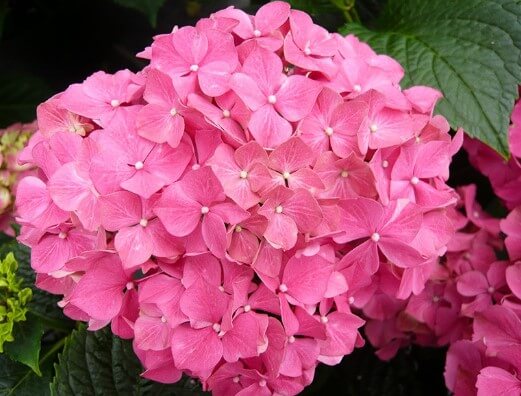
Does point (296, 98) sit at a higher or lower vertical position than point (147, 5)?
higher

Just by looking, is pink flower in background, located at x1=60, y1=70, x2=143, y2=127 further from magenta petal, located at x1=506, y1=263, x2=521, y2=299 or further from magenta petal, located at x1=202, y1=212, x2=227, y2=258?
magenta petal, located at x1=506, y1=263, x2=521, y2=299

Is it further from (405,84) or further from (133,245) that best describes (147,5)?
(133,245)

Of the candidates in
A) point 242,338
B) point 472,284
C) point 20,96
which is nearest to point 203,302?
point 242,338

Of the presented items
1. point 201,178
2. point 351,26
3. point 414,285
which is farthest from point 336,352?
point 351,26

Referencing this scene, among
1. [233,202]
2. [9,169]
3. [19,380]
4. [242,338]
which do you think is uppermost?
[233,202]

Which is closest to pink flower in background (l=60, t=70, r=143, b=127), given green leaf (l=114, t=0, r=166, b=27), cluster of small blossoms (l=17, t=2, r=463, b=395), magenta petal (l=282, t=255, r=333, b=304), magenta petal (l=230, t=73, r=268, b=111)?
cluster of small blossoms (l=17, t=2, r=463, b=395)

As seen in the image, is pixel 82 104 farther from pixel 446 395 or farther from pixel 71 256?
pixel 446 395

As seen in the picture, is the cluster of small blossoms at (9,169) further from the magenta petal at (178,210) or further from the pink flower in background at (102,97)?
the magenta petal at (178,210)

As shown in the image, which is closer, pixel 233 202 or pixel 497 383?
pixel 233 202
